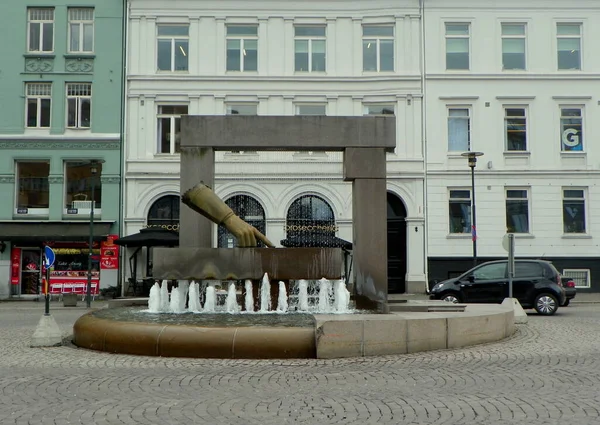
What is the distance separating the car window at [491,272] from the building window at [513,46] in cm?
1341

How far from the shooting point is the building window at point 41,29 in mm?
31609

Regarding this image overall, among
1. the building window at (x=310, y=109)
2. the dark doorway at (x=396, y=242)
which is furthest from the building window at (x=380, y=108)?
the dark doorway at (x=396, y=242)

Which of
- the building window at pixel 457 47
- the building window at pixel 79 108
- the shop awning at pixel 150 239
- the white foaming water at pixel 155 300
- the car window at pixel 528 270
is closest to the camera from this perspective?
the white foaming water at pixel 155 300

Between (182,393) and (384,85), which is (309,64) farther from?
(182,393)

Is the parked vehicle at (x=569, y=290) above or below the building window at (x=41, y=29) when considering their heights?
below

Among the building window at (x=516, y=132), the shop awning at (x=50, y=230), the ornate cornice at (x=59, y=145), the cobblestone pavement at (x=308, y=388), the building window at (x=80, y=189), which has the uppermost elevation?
the building window at (x=516, y=132)

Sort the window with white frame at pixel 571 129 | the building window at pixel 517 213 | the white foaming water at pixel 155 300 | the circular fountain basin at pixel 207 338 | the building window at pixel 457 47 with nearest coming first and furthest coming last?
the circular fountain basin at pixel 207 338
the white foaming water at pixel 155 300
the building window at pixel 517 213
the window with white frame at pixel 571 129
the building window at pixel 457 47

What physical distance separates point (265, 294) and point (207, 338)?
3.49 metres

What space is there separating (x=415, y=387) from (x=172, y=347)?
4.01 meters

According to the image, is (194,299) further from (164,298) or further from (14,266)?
(14,266)

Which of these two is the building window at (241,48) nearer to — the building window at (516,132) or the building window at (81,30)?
the building window at (81,30)

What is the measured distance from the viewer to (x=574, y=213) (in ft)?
102

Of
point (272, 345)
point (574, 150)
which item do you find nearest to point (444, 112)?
point (574, 150)

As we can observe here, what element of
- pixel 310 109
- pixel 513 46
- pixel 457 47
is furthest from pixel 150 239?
pixel 513 46
